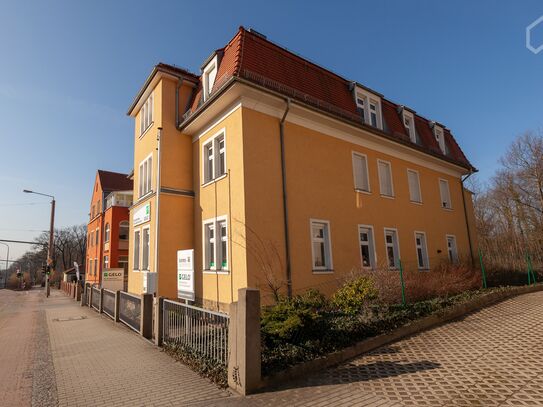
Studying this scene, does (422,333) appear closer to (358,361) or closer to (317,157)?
(358,361)

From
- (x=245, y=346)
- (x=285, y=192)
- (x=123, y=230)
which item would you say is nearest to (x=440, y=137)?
(x=285, y=192)

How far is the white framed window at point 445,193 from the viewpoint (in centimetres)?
2020

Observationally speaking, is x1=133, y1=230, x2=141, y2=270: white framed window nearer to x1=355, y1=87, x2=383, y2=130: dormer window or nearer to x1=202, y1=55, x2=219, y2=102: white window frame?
x1=202, y1=55, x2=219, y2=102: white window frame

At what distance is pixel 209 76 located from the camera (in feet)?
45.6

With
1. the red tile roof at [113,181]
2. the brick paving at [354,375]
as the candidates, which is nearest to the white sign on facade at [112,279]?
the brick paving at [354,375]

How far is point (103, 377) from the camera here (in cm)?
625

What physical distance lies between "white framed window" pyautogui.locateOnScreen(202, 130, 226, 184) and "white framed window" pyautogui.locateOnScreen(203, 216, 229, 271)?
1707 mm

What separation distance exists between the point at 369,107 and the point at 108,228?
26279 millimetres

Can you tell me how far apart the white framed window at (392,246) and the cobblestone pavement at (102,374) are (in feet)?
35.8

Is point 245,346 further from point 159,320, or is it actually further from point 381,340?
point 159,320

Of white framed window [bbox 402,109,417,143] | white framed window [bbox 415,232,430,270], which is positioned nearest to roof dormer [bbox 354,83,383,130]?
white framed window [bbox 402,109,417,143]

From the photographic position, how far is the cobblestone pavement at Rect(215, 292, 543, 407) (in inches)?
193

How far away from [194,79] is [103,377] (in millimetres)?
12642

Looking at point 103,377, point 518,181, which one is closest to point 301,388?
point 103,377
